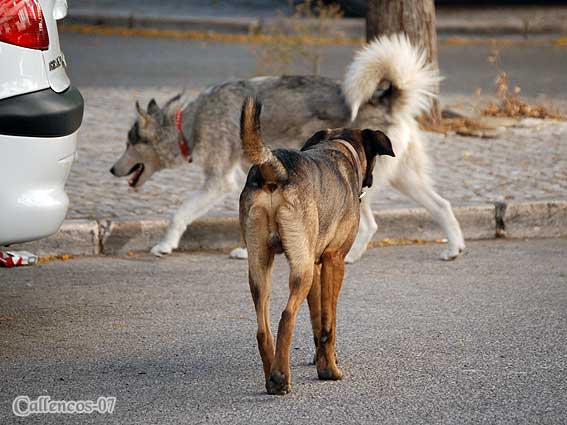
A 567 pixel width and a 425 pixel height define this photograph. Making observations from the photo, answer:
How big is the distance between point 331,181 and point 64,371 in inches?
57.5

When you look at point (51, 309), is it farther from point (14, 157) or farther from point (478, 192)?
point (478, 192)

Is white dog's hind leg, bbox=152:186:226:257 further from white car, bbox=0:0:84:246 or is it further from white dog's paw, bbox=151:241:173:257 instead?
white car, bbox=0:0:84:246

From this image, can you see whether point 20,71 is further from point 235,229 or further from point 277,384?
point 235,229

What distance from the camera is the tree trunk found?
10.1 metres

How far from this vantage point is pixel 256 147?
4.17 meters

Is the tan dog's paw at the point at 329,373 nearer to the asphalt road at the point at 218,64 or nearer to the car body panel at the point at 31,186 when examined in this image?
the car body panel at the point at 31,186

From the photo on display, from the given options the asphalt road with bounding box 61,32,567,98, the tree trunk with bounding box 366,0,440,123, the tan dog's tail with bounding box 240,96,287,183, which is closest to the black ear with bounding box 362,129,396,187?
the tan dog's tail with bounding box 240,96,287,183

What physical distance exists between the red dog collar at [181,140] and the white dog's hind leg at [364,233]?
133 centimetres

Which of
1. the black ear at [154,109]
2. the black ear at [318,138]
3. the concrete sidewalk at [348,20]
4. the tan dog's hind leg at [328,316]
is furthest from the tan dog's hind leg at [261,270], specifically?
the concrete sidewalk at [348,20]

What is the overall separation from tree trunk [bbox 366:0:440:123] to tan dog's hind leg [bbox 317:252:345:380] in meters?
5.86

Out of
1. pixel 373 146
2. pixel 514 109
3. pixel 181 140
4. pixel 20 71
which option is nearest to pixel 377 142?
pixel 373 146

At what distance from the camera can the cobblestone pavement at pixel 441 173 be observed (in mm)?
7871

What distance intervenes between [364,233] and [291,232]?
2.89 m

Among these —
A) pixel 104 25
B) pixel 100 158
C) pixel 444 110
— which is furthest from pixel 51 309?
pixel 104 25
